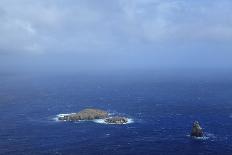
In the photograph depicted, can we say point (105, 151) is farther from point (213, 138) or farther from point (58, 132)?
point (213, 138)

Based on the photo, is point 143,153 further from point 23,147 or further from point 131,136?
point 23,147

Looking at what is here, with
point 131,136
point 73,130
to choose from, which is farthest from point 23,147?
point 131,136

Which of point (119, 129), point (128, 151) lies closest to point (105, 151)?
point (128, 151)

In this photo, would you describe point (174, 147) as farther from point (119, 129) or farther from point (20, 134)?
point (20, 134)

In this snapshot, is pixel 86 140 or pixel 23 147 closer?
pixel 23 147

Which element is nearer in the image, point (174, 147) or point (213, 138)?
point (174, 147)

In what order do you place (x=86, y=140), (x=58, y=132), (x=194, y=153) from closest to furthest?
1. (x=194, y=153)
2. (x=86, y=140)
3. (x=58, y=132)

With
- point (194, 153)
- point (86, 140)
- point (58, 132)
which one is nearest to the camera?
point (194, 153)

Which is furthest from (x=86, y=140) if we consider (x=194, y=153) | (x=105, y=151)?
(x=194, y=153)
